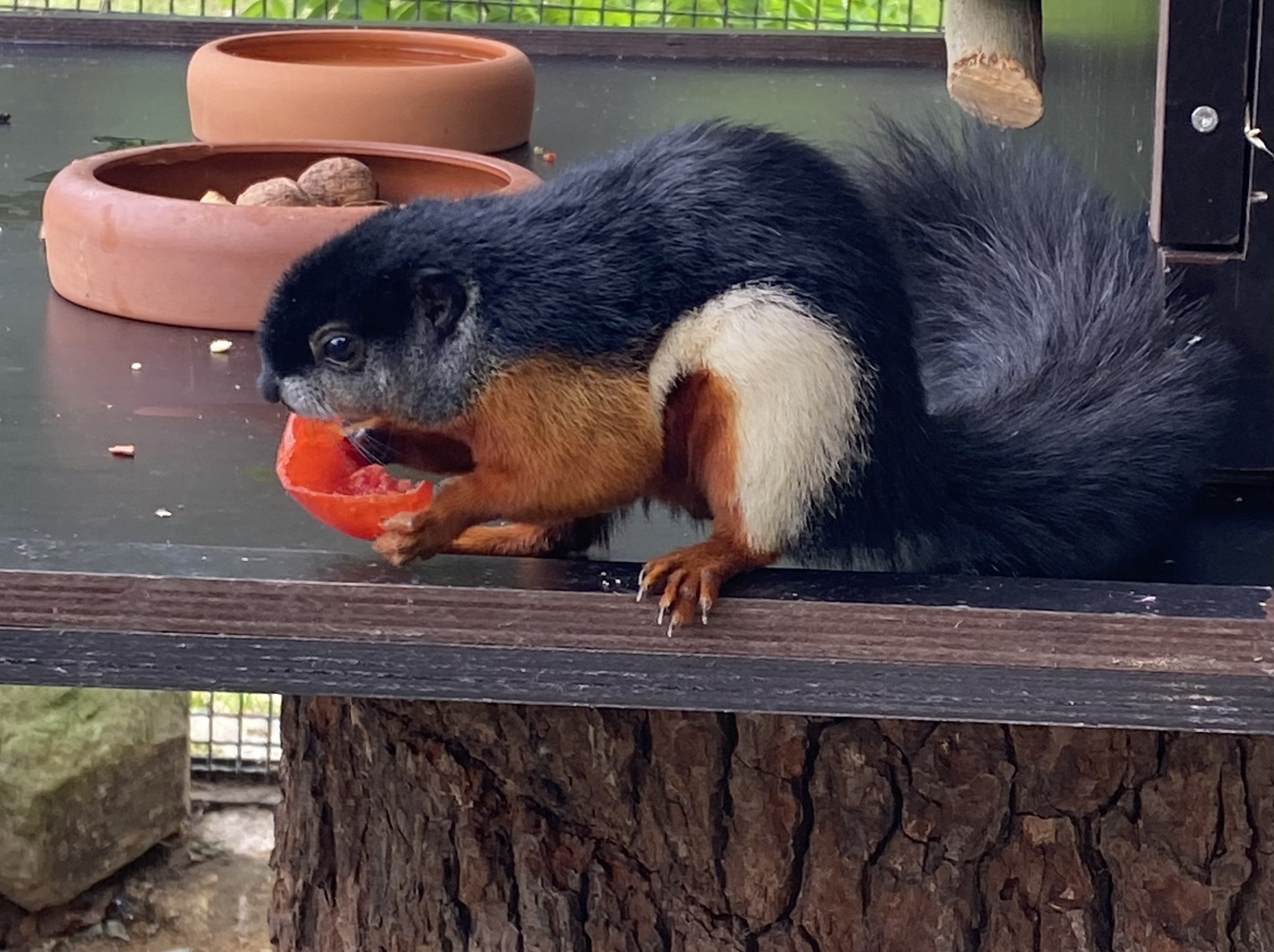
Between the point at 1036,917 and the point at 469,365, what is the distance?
622 mm

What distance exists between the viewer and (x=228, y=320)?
4.83 ft

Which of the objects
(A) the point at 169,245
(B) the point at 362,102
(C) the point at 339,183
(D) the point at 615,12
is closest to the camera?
(A) the point at 169,245

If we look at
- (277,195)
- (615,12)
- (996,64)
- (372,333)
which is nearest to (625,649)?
(372,333)

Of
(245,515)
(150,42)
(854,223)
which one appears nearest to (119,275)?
(245,515)

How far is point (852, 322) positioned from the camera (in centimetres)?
94

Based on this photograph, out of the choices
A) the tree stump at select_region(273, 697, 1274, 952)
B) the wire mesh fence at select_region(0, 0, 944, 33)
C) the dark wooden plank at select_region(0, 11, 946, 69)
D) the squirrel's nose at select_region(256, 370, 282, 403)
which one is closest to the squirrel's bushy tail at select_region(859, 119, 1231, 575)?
the tree stump at select_region(273, 697, 1274, 952)

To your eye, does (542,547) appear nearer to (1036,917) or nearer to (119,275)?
(1036,917)

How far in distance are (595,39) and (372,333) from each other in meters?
1.96

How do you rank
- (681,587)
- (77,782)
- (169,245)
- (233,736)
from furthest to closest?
(233,736) < (77,782) < (169,245) < (681,587)

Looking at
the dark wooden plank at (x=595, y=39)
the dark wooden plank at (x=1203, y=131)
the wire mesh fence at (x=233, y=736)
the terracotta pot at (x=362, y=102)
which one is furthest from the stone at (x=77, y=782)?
the dark wooden plank at (x=1203, y=131)

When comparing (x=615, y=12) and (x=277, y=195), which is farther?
(x=615, y=12)

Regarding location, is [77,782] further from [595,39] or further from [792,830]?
[792,830]

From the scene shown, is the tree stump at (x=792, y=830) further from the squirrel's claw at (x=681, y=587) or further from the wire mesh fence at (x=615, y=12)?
the wire mesh fence at (x=615, y=12)

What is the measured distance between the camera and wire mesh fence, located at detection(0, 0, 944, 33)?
10.8ft
